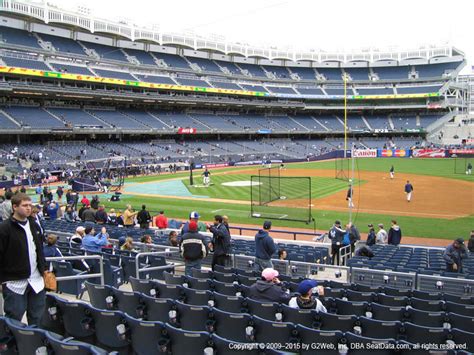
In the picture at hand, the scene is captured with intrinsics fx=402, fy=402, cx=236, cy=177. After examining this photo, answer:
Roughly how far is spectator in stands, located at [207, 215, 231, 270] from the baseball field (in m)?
12.9

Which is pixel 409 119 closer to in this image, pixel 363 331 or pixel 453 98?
pixel 453 98

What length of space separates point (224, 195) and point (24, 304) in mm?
28462

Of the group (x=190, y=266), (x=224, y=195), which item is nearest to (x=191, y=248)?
(x=190, y=266)

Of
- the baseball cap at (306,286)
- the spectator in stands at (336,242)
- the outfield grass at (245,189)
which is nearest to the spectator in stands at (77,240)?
the baseball cap at (306,286)

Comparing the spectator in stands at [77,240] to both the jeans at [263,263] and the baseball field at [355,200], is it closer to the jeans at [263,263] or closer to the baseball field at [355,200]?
the jeans at [263,263]

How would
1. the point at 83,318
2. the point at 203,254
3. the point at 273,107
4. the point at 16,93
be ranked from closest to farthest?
the point at 83,318 < the point at 203,254 < the point at 16,93 < the point at 273,107

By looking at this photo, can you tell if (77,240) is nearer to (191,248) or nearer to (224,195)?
(191,248)

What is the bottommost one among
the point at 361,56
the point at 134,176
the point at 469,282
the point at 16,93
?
the point at 469,282

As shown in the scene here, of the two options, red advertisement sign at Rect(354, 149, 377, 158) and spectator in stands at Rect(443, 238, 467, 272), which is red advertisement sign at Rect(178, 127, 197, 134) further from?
spectator in stands at Rect(443, 238, 467, 272)

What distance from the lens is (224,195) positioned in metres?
33.5

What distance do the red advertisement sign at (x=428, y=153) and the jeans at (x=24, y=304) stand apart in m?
75.1

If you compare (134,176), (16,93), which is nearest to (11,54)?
(16,93)

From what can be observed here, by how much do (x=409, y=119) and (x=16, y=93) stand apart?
77.8m

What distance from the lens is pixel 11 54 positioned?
53.8 metres
